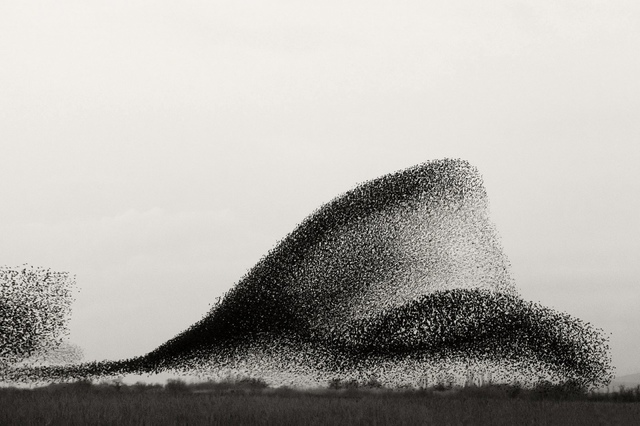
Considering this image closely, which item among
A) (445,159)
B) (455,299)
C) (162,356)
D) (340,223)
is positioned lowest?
(162,356)

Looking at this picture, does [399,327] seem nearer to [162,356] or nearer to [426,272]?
[426,272]

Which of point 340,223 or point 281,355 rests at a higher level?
point 340,223

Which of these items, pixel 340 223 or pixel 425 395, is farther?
pixel 340 223

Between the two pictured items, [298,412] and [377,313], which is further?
[377,313]

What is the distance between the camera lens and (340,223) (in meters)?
26.2

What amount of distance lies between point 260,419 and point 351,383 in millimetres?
10479

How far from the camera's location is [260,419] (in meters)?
13.5

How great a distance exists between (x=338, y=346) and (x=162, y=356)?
6.34m

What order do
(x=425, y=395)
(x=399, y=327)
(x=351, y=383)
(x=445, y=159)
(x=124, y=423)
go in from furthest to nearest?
1. (x=445, y=159)
2. (x=399, y=327)
3. (x=351, y=383)
4. (x=425, y=395)
5. (x=124, y=423)

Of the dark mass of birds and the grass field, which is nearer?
the grass field

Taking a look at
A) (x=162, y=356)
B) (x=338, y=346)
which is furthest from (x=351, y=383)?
(x=162, y=356)

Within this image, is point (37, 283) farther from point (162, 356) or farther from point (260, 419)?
point (260, 419)

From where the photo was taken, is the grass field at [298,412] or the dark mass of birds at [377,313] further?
the dark mass of birds at [377,313]

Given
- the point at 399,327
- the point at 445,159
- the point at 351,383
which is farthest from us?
the point at 445,159
